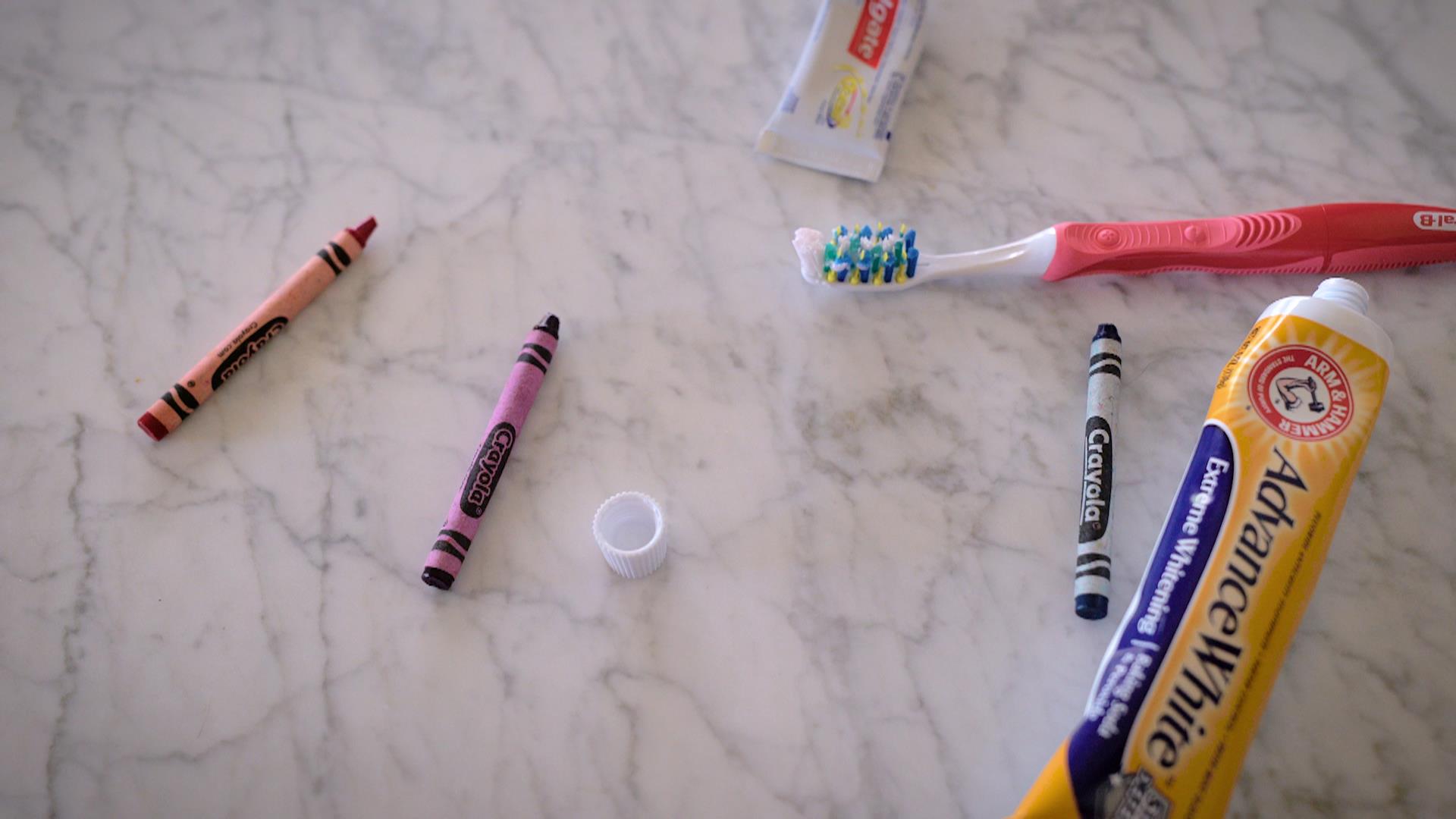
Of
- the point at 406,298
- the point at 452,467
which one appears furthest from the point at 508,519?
the point at 406,298

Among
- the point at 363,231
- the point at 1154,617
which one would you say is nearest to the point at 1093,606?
the point at 1154,617

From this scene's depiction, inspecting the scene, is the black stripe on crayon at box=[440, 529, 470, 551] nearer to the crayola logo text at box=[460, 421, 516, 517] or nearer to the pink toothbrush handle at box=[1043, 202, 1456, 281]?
the crayola logo text at box=[460, 421, 516, 517]

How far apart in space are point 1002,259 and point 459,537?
0.43m

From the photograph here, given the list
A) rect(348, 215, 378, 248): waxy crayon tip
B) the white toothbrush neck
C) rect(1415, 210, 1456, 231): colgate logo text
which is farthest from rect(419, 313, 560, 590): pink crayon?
rect(1415, 210, 1456, 231): colgate logo text

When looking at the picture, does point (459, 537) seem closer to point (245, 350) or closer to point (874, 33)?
point (245, 350)

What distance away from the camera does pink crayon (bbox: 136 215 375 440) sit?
2.19ft

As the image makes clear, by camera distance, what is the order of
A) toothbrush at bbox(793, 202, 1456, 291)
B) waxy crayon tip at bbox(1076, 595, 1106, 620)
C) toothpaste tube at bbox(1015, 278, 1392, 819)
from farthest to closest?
toothbrush at bbox(793, 202, 1456, 291), waxy crayon tip at bbox(1076, 595, 1106, 620), toothpaste tube at bbox(1015, 278, 1392, 819)

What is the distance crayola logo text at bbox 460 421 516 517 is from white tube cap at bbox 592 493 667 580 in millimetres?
71

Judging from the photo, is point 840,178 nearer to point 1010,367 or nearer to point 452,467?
point 1010,367

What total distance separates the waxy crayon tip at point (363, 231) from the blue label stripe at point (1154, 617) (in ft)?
1.93

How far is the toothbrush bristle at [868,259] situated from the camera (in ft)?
2.29

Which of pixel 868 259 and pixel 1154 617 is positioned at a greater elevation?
pixel 868 259

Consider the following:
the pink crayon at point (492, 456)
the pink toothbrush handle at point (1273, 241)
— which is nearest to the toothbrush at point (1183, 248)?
the pink toothbrush handle at point (1273, 241)

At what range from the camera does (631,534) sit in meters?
0.63
